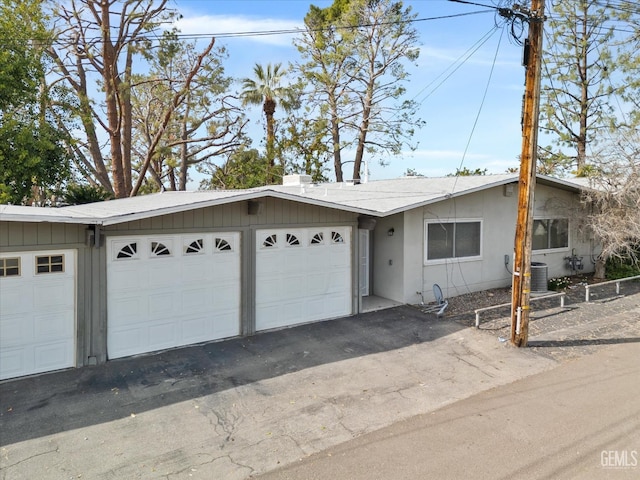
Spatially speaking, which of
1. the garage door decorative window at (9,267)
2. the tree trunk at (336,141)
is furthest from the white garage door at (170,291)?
the tree trunk at (336,141)

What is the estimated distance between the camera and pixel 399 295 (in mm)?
10961

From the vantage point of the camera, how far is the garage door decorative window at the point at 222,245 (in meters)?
8.17

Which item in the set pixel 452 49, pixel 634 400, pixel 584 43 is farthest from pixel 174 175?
pixel 634 400

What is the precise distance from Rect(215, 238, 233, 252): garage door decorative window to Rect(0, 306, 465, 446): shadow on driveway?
5.64 ft

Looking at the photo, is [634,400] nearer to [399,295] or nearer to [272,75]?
[399,295]

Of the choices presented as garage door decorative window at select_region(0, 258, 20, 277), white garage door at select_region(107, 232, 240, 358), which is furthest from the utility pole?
garage door decorative window at select_region(0, 258, 20, 277)

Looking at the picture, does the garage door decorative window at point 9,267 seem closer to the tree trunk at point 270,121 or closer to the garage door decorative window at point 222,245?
the garage door decorative window at point 222,245

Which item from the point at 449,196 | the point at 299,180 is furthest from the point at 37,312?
the point at 299,180

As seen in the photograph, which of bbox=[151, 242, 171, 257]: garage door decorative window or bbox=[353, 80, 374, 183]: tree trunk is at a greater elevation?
bbox=[353, 80, 374, 183]: tree trunk

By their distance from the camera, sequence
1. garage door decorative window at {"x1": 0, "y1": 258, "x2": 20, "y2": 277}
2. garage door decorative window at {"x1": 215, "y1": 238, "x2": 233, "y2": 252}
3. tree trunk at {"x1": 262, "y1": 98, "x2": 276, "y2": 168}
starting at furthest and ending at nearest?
tree trunk at {"x1": 262, "y1": 98, "x2": 276, "y2": 168}
garage door decorative window at {"x1": 215, "y1": 238, "x2": 233, "y2": 252}
garage door decorative window at {"x1": 0, "y1": 258, "x2": 20, "y2": 277}

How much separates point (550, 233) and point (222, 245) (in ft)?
34.6

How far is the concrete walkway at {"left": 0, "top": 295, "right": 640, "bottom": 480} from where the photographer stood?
4.53 meters

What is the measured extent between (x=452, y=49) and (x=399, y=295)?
6373 mm

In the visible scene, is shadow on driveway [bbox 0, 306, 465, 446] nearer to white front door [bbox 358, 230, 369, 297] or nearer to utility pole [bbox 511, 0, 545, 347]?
utility pole [bbox 511, 0, 545, 347]
